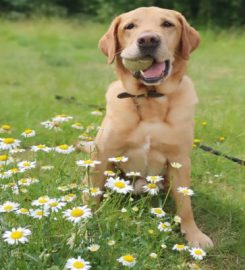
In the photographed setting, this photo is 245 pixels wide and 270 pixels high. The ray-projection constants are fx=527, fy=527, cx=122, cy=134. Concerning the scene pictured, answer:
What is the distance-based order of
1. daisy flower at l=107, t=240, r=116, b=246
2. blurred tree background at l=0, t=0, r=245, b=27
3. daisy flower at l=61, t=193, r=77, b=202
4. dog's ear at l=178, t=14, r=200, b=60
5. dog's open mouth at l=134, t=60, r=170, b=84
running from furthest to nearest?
blurred tree background at l=0, t=0, r=245, b=27
dog's ear at l=178, t=14, r=200, b=60
dog's open mouth at l=134, t=60, r=170, b=84
daisy flower at l=61, t=193, r=77, b=202
daisy flower at l=107, t=240, r=116, b=246

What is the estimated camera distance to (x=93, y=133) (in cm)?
404

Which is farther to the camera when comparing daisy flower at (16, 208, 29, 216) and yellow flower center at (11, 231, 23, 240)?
daisy flower at (16, 208, 29, 216)

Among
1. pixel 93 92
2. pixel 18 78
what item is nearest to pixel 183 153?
pixel 93 92

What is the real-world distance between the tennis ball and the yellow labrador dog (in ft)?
0.09

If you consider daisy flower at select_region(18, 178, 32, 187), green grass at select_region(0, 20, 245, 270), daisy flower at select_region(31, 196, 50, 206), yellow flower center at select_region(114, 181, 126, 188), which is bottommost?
green grass at select_region(0, 20, 245, 270)

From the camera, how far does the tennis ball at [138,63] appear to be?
2.73m

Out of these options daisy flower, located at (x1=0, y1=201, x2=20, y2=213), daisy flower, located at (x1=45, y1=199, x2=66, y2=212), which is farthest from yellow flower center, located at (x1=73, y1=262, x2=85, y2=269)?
daisy flower, located at (x1=0, y1=201, x2=20, y2=213)

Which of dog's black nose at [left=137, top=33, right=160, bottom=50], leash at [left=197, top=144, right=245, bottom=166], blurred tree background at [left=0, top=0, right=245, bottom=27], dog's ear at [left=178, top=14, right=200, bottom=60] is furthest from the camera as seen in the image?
blurred tree background at [left=0, top=0, right=245, bottom=27]

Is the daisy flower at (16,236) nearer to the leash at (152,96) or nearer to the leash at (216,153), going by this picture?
the leash at (152,96)

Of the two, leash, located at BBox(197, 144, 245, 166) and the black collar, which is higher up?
the black collar

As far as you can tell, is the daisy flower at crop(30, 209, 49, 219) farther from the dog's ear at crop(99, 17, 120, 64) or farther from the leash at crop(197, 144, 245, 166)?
the leash at crop(197, 144, 245, 166)

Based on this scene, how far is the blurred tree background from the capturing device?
15.7 meters

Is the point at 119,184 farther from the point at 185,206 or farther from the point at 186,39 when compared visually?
the point at 186,39

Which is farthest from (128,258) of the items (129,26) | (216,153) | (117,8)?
(117,8)
